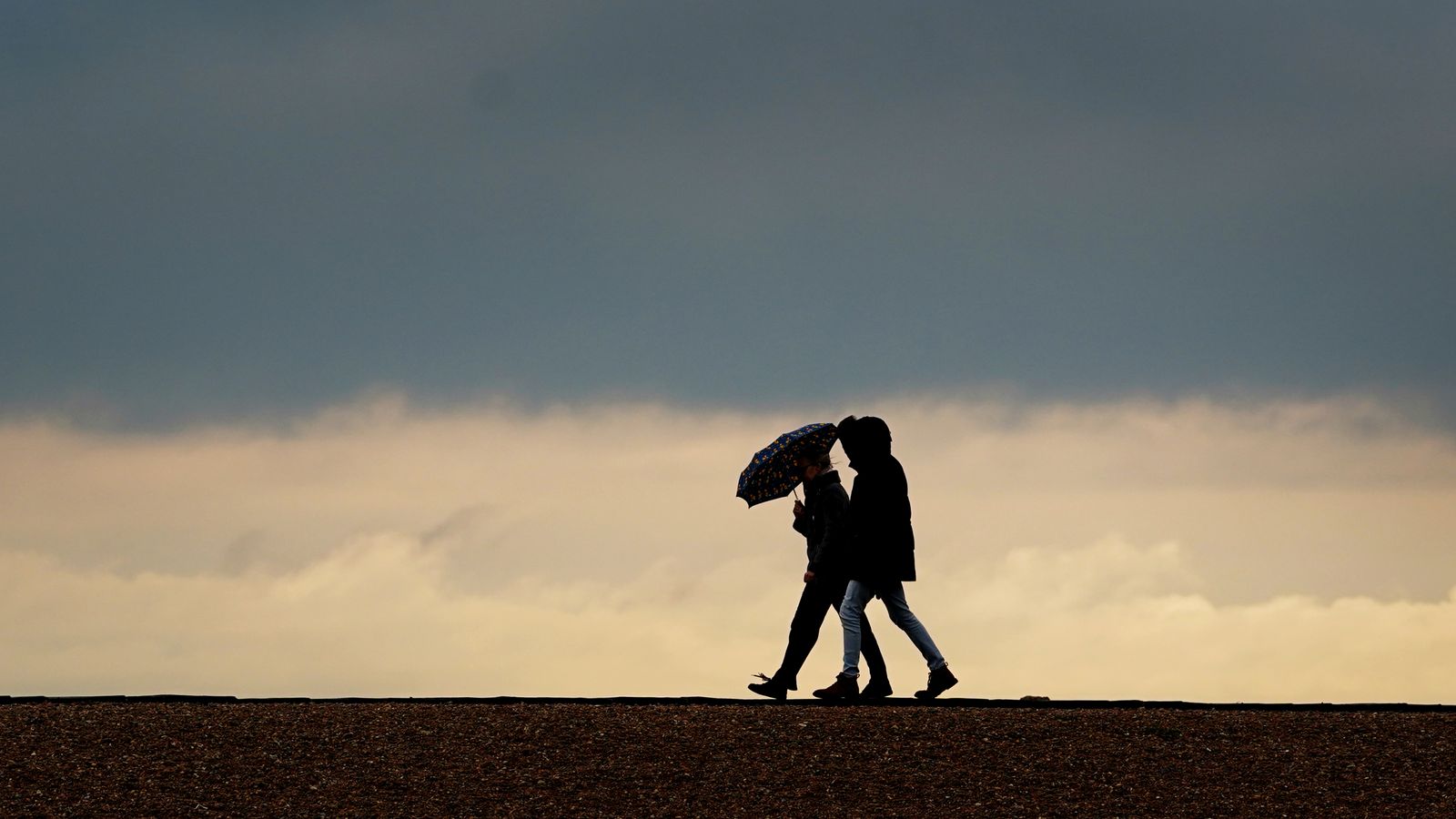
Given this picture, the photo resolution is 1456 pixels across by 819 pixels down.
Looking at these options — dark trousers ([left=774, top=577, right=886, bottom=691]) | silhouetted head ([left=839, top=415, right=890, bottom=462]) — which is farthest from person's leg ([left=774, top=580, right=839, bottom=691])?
silhouetted head ([left=839, top=415, right=890, bottom=462])

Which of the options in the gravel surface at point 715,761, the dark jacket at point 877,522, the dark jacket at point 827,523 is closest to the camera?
the gravel surface at point 715,761

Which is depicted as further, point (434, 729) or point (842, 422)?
point (842, 422)

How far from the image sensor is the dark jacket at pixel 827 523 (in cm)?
1417

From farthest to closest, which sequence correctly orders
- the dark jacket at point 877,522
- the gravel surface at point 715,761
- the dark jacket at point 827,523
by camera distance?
the dark jacket at point 827,523
the dark jacket at point 877,522
the gravel surface at point 715,761

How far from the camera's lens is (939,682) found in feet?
45.9

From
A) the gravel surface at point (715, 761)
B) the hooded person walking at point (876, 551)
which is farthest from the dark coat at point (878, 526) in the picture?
the gravel surface at point (715, 761)

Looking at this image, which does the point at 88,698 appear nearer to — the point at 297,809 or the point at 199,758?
the point at 199,758

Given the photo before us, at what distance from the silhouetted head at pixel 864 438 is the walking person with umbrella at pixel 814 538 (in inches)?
10.2

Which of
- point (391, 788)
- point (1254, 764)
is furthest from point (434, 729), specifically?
point (1254, 764)

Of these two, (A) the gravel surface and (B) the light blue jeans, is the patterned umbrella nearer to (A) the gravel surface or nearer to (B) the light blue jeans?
(B) the light blue jeans

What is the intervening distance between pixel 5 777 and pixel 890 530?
687cm

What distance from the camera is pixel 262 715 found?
13250 mm

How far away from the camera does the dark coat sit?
13922 mm

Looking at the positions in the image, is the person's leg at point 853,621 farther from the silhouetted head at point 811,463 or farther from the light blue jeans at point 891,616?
the silhouetted head at point 811,463
